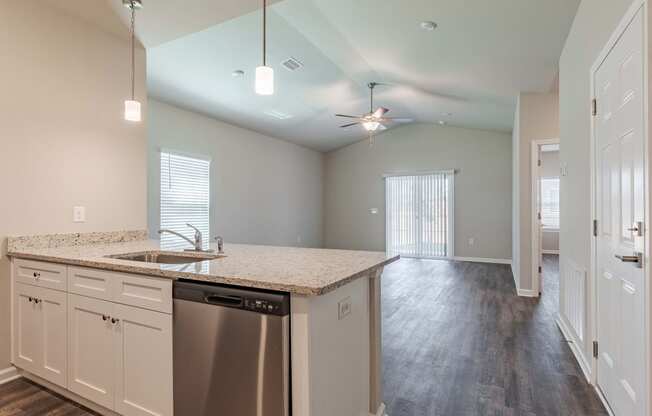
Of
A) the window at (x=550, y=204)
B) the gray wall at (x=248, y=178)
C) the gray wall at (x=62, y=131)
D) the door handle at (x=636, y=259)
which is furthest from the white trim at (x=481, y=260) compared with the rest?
the gray wall at (x=62, y=131)

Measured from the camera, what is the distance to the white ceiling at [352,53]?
2.96 m

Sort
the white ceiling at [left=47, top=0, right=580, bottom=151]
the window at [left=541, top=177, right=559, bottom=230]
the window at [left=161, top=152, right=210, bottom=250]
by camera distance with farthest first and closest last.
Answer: the window at [left=541, top=177, right=559, bottom=230], the window at [left=161, top=152, right=210, bottom=250], the white ceiling at [left=47, top=0, right=580, bottom=151]

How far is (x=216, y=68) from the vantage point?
4.60m

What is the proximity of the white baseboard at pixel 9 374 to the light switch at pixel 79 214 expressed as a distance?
1.06 meters

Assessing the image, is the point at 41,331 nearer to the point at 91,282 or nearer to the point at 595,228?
the point at 91,282

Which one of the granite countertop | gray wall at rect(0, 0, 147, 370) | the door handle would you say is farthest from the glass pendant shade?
the door handle

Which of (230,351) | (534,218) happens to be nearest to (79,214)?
(230,351)

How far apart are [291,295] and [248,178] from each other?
236 inches

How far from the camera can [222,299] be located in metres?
1.54

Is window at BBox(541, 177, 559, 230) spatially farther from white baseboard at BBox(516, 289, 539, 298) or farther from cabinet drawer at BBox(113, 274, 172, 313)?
cabinet drawer at BBox(113, 274, 172, 313)

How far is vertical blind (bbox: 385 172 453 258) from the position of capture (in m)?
8.47

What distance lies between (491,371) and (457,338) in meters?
0.66

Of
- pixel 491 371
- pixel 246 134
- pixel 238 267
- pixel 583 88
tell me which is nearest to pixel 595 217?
pixel 583 88

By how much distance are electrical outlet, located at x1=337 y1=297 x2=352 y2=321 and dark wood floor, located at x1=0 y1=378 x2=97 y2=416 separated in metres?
1.63
